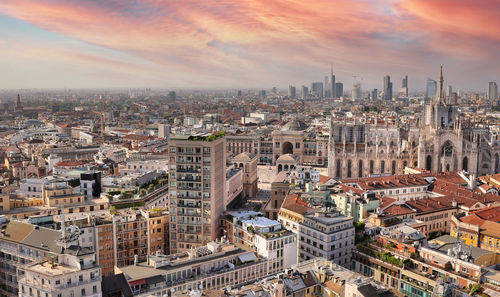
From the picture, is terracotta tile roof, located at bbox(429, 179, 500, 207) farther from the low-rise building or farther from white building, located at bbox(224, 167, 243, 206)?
the low-rise building

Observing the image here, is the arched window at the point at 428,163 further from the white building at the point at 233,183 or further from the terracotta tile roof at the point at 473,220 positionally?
the white building at the point at 233,183

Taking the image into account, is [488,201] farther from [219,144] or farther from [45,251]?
[45,251]

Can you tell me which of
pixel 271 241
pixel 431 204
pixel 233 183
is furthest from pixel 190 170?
pixel 431 204

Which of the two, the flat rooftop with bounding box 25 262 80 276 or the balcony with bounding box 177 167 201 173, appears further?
the balcony with bounding box 177 167 201 173

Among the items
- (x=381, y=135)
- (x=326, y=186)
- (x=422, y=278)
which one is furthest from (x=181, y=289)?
(x=381, y=135)

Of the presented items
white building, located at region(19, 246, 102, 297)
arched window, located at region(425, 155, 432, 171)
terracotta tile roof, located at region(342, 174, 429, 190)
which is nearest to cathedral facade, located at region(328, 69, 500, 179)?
arched window, located at region(425, 155, 432, 171)

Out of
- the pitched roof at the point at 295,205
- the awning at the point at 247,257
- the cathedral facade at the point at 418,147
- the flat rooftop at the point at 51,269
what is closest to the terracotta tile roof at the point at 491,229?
the pitched roof at the point at 295,205

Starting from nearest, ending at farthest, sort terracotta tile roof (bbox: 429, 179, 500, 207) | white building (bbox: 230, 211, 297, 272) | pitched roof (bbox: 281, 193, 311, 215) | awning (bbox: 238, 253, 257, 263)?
awning (bbox: 238, 253, 257, 263)
white building (bbox: 230, 211, 297, 272)
pitched roof (bbox: 281, 193, 311, 215)
terracotta tile roof (bbox: 429, 179, 500, 207)

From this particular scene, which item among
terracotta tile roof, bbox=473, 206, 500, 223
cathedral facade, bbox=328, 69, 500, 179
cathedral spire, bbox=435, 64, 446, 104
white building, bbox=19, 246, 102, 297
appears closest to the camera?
white building, bbox=19, 246, 102, 297
